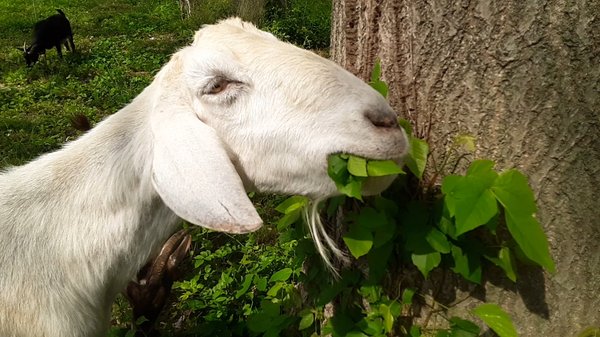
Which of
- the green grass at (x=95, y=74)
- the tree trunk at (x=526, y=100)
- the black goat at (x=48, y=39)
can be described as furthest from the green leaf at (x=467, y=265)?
the black goat at (x=48, y=39)

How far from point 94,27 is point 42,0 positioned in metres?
2.61

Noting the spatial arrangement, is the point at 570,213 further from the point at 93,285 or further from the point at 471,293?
the point at 93,285

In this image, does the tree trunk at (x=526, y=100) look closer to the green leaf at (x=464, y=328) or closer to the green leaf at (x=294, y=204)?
the green leaf at (x=464, y=328)

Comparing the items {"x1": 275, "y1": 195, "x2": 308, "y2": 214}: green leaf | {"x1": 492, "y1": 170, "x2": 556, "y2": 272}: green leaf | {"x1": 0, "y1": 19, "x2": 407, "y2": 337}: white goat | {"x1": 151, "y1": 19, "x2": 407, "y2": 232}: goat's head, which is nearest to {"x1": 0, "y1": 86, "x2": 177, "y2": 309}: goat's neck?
{"x1": 0, "y1": 19, "x2": 407, "y2": 337}: white goat

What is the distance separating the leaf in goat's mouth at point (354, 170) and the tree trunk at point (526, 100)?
0.37 m

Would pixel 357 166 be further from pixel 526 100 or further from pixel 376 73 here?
pixel 526 100

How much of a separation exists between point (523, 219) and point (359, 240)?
1.57 ft

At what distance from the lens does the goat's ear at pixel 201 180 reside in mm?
1665

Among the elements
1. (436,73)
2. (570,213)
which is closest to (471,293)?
Answer: (570,213)

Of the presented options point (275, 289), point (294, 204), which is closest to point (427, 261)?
point (294, 204)

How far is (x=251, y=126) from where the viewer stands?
5.96ft

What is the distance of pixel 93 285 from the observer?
2.09 m

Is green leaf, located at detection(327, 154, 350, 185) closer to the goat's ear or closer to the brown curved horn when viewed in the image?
the goat's ear

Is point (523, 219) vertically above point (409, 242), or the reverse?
point (523, 219)
